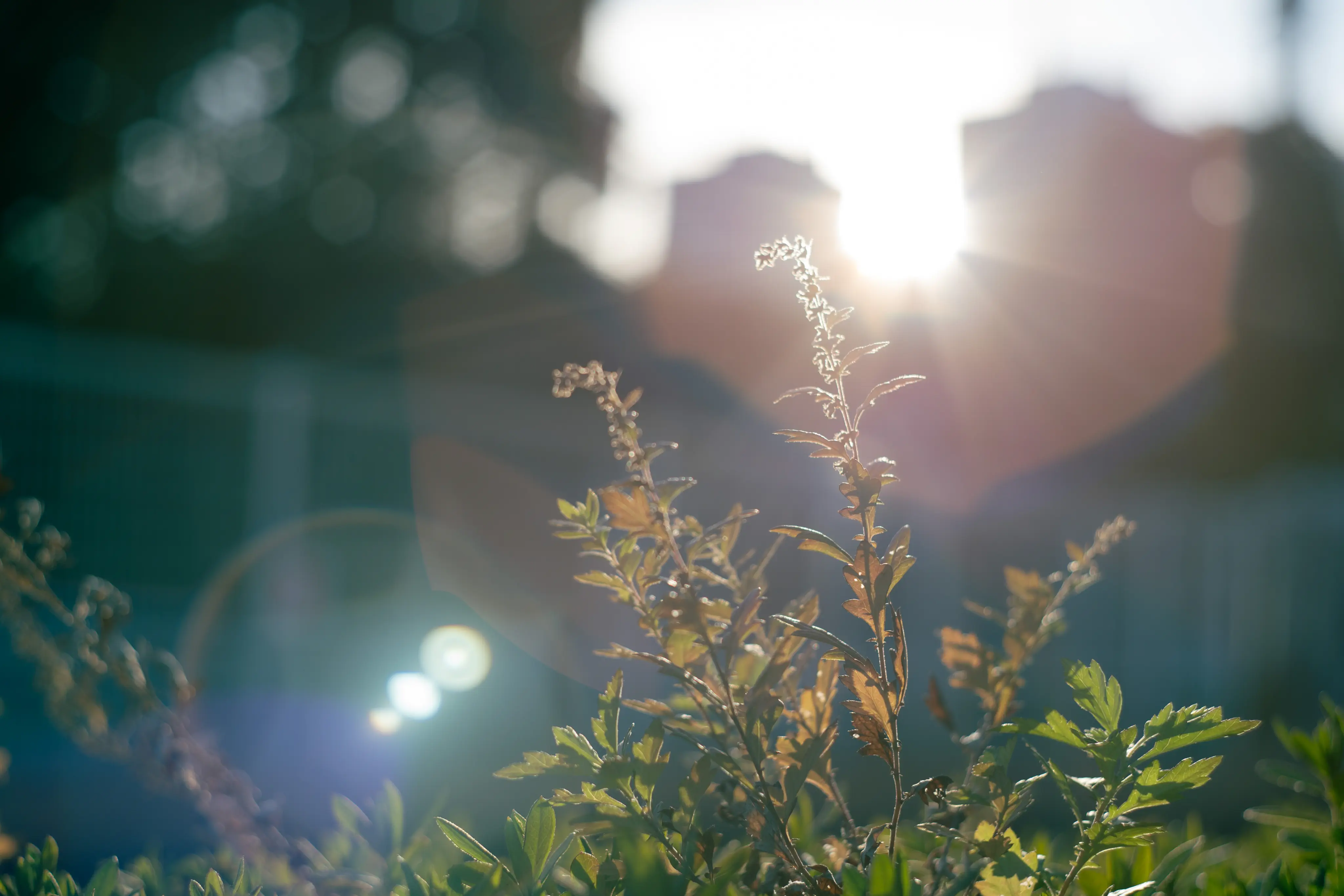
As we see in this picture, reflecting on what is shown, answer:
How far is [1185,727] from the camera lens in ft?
3.66

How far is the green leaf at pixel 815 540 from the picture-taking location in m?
1.03

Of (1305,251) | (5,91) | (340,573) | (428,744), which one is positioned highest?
(5,91)

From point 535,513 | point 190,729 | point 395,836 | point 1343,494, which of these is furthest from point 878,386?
point 1343,494

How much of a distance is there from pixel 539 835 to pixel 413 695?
90 cm

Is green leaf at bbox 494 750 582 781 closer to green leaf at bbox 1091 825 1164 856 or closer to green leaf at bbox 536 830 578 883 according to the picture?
green leaf at bbox 536 830 578 883

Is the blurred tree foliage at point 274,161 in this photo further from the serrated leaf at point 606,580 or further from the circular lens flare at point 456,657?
the serrated leaf at point 606,580

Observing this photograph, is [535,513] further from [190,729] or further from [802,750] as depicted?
[802,750]

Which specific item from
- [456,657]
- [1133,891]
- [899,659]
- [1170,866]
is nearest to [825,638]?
[899,659]

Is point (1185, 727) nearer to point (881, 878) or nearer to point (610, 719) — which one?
point (881, 878)

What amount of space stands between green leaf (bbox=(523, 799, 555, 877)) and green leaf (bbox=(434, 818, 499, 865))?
46 mm

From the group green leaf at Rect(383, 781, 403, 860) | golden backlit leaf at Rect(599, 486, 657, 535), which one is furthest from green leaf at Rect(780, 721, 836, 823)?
green leaf at Rect(383, 781, 403, 860)

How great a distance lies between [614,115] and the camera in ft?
81.4

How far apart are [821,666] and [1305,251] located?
2582cm

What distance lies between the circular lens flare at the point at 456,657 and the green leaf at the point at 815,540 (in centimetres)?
841
